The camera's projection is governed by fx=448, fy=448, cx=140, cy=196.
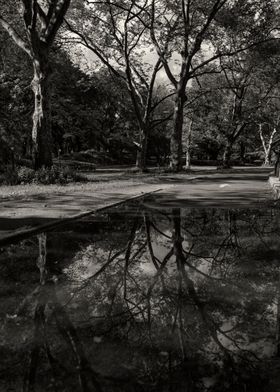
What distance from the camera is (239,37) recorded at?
3444 cm

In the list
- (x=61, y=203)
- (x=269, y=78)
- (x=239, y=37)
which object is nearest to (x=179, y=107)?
(x=239, y=37)

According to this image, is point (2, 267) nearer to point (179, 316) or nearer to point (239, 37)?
point (179, 316)

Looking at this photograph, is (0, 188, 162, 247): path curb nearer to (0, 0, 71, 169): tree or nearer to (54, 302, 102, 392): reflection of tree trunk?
(54, 302, 102, 392): reflection of tree trunk

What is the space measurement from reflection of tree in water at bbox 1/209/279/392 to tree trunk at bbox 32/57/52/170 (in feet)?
46.4

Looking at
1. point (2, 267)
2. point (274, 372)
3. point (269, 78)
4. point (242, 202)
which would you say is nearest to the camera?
point (274, 372)

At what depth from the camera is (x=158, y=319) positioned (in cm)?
409

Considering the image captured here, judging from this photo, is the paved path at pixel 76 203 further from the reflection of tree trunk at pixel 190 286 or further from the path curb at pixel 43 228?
the reflection of tree trunk at pixel 190 286

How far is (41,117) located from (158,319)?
17908 mm

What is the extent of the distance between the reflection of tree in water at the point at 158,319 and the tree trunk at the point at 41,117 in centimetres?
1414

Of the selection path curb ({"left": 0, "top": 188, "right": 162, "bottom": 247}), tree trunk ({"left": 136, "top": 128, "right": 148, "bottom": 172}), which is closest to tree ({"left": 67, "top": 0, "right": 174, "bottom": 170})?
tree trunk ({"left": 136, "top": 128, "right": 148, "bottom": 172})

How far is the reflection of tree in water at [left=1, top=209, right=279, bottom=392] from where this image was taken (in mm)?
3080

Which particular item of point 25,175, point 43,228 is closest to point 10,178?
point 25,175

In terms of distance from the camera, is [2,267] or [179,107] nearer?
[2,267]

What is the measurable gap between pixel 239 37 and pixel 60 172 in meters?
21.2
